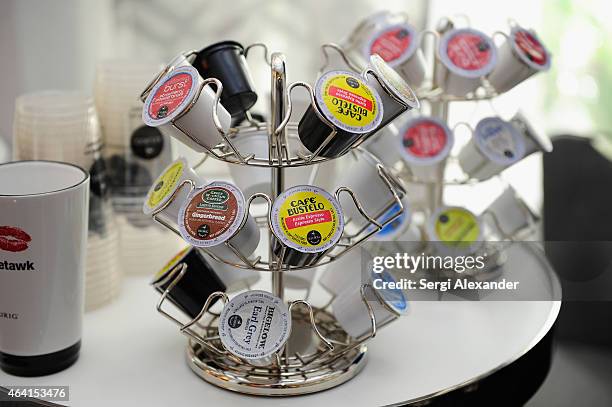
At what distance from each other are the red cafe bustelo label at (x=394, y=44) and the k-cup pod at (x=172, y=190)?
35 centimetres

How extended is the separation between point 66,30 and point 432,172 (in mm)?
703

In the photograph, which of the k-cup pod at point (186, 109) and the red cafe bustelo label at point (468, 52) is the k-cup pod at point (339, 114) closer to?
the k-cup pod at point (186, 109)

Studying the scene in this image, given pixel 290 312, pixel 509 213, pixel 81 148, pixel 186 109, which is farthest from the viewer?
pixel 509 213

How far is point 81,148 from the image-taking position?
1.06m

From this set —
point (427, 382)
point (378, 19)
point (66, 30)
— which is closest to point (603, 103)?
point (378, 19)

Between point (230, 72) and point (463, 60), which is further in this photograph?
point (463, 60)

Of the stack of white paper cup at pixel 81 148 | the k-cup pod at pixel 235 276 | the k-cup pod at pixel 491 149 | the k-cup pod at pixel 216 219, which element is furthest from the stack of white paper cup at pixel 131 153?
the k-cup pod at pixel 491 149

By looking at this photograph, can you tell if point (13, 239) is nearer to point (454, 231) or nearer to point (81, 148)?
point (81, 148)

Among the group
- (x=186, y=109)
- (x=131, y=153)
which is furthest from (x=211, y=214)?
(x=131, y=153)

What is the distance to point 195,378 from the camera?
3.00 ft

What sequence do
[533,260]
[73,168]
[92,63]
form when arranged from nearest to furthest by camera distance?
[73,168] → [533,260] → [92,63]

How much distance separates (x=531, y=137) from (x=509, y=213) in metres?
0.11

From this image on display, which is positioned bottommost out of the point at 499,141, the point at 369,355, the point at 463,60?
the point at 369,355

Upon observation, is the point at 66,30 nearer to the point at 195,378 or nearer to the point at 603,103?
the point at 195,378
